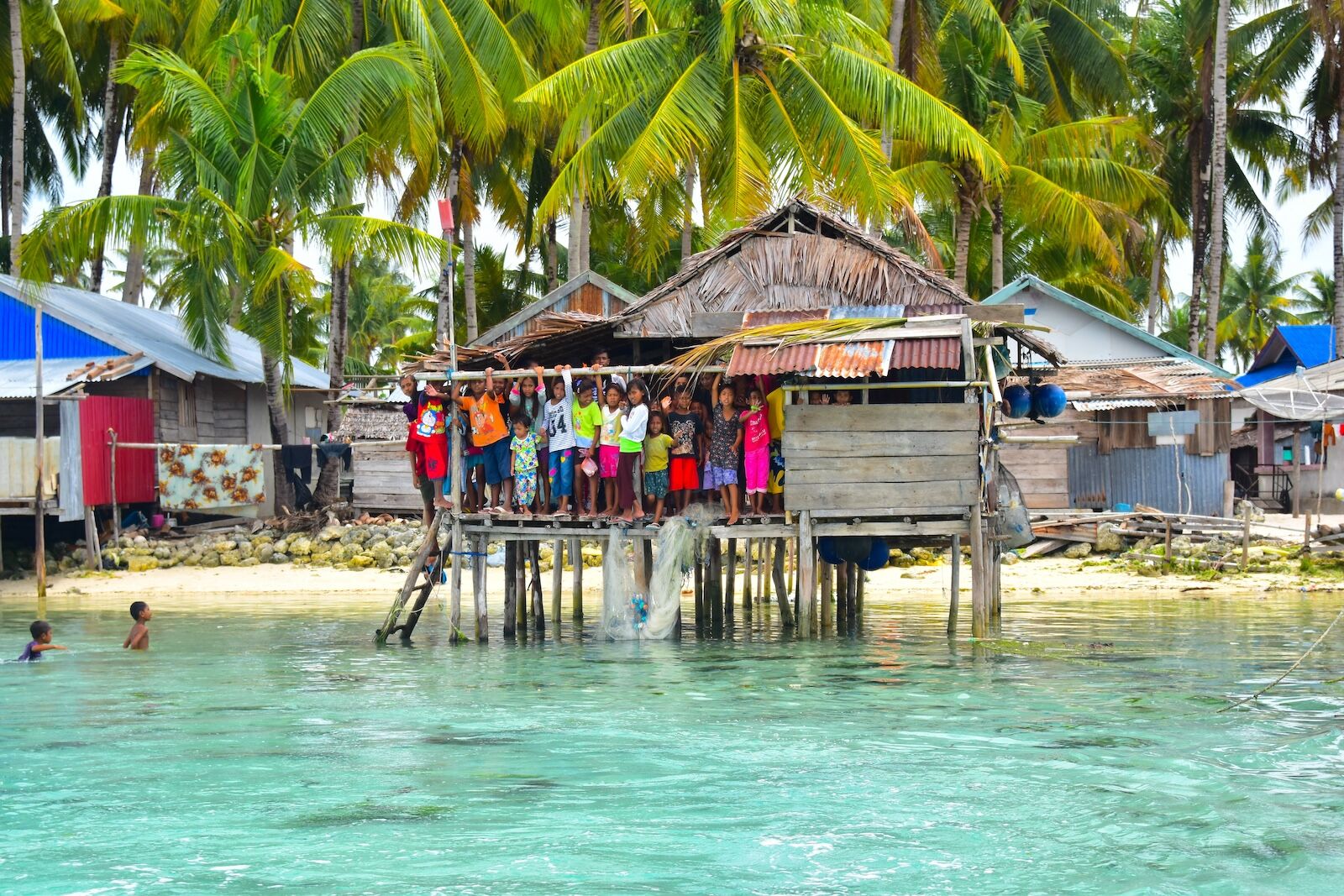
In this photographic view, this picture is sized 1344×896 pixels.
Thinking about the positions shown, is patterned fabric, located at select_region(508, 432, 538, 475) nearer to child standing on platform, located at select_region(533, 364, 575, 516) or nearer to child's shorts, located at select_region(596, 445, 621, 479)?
child standing on platform, located at select_region(533, 364, 575, 516)

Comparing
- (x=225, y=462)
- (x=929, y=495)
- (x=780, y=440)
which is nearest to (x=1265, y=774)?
(x=929, y=495)

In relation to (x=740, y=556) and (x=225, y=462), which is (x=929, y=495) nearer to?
(x=740, y=556)

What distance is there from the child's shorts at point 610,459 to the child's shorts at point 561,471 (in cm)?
35

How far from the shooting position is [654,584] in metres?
13.9

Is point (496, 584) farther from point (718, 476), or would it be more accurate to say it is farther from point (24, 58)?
point (24, 58)

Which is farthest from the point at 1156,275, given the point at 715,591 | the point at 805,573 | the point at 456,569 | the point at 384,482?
the point at 456,569

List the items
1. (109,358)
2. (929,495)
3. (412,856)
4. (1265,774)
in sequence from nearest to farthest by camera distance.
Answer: (412,856)
(1265,774)
(929,495)
(109,358)

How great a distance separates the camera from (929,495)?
43.2ft

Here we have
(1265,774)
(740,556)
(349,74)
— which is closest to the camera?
(1265,774)

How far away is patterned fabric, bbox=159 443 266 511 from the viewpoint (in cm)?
2372

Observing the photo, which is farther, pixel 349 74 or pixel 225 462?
pixel 225 462

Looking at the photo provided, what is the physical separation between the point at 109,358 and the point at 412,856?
18.4 metres

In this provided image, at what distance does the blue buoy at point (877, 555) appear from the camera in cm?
1449


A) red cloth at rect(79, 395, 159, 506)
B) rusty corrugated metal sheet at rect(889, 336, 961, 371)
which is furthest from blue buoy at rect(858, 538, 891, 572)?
red cloth at rect(79, 395, 159, 506)
